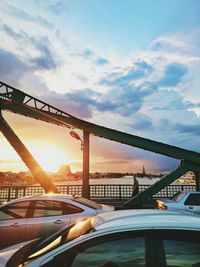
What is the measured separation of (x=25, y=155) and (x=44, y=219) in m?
8.33

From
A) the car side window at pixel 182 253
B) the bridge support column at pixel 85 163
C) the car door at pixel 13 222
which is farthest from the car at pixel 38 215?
the bridge support column at pixel 85 163

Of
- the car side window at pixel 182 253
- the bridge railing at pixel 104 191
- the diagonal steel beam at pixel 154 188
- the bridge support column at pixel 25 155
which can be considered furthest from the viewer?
the bridge railing at pixel 104 191

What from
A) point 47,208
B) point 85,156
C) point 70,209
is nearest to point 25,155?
point 85,156

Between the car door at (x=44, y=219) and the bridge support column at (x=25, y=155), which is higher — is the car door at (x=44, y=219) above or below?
below

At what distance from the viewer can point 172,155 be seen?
1422cm

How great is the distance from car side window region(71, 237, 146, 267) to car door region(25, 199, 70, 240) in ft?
13.9

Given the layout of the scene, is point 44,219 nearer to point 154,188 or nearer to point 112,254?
point 112,254

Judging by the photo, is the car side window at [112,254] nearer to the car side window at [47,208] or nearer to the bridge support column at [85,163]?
the car side window at [47,208]

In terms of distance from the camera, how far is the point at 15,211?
22.5 ft

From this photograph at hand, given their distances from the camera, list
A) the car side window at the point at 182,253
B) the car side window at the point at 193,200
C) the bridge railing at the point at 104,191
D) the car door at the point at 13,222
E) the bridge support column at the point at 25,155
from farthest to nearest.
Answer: the bridge railing at the point at 104,191 < the bridge support column at the point at 25,155 < the car side window at the point at 193,200 < the car door at the point at 13,222 < the car side window at the point at 182,253

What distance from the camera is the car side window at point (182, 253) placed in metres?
2.42

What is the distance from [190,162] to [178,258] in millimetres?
12329

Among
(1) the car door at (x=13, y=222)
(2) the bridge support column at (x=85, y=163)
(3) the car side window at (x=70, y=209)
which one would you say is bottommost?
(1) the car door at (x=13, y=222)

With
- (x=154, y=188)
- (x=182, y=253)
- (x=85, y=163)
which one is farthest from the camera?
(x=85, y=163)
